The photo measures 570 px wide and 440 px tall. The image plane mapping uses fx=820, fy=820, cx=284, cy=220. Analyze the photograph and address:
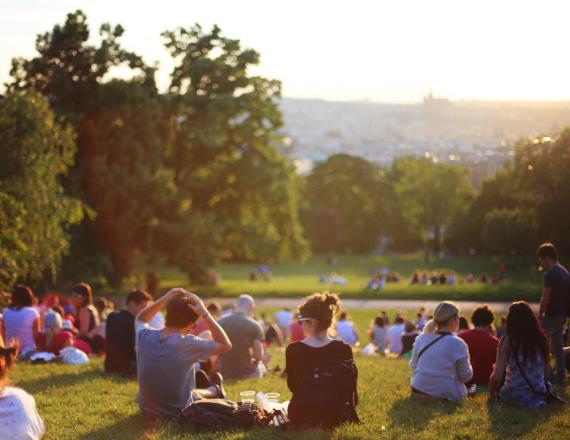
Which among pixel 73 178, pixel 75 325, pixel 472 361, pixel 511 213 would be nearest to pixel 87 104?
pixel 73 178

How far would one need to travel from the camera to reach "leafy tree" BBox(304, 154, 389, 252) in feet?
275

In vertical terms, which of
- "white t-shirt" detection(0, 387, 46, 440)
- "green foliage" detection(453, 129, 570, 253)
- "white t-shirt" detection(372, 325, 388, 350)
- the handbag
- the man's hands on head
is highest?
"green foliage" detection(453, 129, 570, 253)

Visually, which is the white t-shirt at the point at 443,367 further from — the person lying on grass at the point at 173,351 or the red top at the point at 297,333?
the red top at the point at 297,333

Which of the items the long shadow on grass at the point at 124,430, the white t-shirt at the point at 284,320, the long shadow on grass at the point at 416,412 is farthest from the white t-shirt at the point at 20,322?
the white t-shirt at the point at 284,320

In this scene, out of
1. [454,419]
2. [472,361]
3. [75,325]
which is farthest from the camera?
[75,325]

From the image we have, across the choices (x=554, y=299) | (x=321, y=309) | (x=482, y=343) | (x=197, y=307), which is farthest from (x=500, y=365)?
(x=197, y=307)

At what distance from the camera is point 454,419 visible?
8.38 metres

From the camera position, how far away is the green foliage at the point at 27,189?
77.8 ft

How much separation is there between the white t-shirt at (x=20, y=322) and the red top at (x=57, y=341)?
337 mm

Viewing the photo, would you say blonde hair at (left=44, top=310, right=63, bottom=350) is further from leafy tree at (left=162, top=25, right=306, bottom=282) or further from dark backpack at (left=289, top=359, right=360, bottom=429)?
leafy tree at (left=162, top=25, right=306, bottom=282)

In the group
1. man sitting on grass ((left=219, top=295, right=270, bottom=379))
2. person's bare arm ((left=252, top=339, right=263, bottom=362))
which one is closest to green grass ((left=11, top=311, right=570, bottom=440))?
man sitting on grass ((left=219, top=295, right=270, bottom=379))

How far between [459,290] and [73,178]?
1852 centimetres

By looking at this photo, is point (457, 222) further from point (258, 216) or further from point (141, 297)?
point (141, 297)

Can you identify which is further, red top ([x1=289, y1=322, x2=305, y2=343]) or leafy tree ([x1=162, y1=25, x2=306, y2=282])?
leafy tree ([x1=162, y1=25, x2=306, y2=282])
